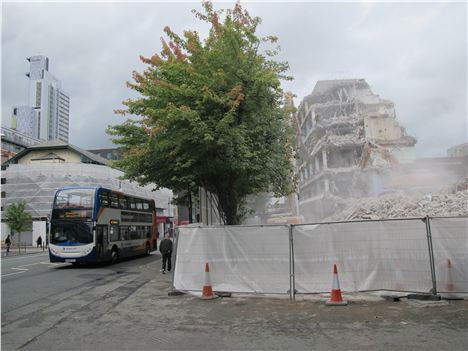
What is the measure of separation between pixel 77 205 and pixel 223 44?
10.5 m

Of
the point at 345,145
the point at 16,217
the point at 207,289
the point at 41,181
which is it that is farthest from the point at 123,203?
the point at 345,145

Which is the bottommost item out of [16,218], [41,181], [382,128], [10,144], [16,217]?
[16,218]

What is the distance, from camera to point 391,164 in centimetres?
4850

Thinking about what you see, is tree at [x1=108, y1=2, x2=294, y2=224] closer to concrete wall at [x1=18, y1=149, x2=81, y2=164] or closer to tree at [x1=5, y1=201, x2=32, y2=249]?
tree at [x1=5, y1=201, x2=32, y2=249]

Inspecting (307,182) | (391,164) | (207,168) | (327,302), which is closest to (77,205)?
(207,168)

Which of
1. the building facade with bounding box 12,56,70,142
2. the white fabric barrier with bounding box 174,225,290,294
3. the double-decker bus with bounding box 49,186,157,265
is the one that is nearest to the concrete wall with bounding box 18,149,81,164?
the double-decker bus with bounding box 49,186,157,265

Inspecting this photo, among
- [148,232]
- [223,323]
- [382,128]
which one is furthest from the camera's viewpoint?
[382,128]

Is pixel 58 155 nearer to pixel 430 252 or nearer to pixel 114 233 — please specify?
pixel 114 233

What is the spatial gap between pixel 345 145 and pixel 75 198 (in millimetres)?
48178

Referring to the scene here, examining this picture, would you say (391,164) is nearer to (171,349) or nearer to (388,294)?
(388,294)

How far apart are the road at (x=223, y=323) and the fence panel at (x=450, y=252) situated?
460 millimetres

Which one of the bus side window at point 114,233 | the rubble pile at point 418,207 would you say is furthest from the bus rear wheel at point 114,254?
the rubble pile at point 418,207

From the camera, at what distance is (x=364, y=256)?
9.08m

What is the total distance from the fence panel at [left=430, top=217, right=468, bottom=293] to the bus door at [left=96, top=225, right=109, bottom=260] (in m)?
14.3
